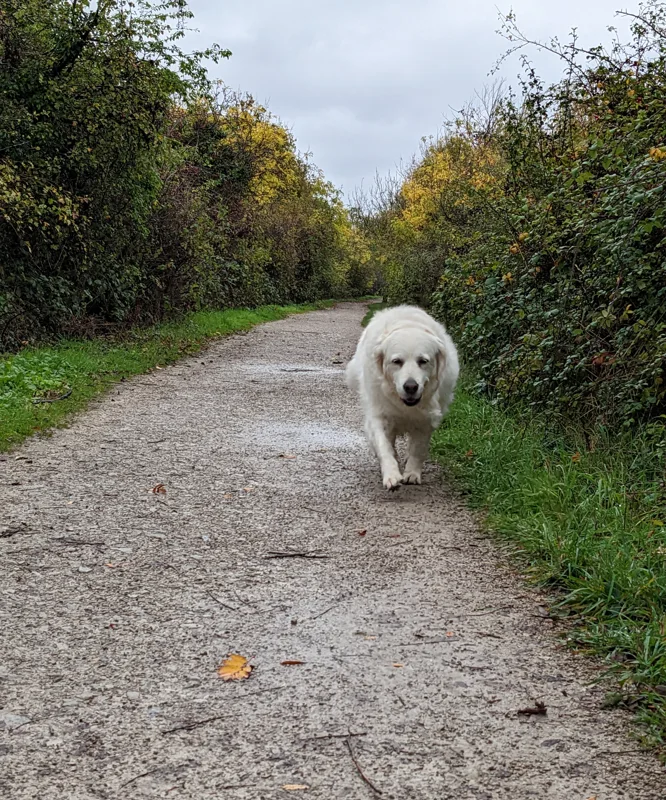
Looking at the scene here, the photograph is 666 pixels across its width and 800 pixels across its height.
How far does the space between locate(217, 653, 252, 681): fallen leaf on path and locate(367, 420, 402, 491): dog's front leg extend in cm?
254

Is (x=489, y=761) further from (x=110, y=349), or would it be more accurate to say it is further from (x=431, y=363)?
(x=110, y=349)

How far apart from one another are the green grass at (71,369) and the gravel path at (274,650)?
127cm

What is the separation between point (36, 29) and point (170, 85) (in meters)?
2.55

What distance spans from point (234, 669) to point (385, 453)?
115 inches

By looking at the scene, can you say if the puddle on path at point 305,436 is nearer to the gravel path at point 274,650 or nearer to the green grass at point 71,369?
the gravel path at point 274,650

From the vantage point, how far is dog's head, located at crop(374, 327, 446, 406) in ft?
18.1

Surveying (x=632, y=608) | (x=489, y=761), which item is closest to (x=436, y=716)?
(x=489, y=761)

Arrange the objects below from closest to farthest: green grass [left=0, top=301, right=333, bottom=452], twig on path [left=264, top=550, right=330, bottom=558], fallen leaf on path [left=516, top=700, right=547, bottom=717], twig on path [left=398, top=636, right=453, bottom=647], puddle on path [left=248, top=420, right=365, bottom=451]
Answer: fallen leaf on path [left=516, top=700, right=547, bottom=717]
twig on path [left=398, top=636, right=453, bottom=647]
twig on path [left=264, top=550, right=330, bottom=558]
puddle on path [left=248, top=420, right=365, bottom=451]
green grass [left=0, top=301, right=333, bottom=452]

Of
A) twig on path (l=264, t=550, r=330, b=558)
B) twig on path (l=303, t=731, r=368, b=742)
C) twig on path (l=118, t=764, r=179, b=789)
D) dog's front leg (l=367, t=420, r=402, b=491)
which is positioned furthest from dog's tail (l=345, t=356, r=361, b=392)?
twig on path (l=118, t=764, r=179, b=789)

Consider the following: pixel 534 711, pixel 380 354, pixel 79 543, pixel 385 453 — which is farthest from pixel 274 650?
pixel 380 354

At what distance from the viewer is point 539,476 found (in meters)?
5.09

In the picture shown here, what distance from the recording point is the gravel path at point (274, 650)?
2.29m

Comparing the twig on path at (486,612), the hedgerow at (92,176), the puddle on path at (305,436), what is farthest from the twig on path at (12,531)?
the hedgerow at (92,176)

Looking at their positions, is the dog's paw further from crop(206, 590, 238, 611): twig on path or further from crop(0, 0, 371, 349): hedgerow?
crop(0, 0, 371, 349): hedgerow
